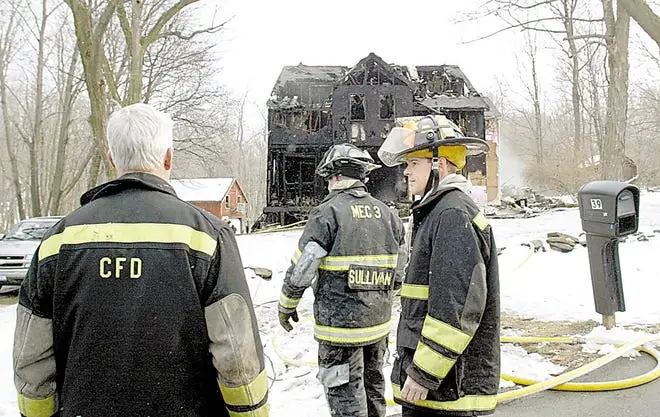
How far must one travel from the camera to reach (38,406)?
7.00 feet

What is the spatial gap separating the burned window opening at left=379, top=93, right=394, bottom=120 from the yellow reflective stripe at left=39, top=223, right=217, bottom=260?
2064 centimetres

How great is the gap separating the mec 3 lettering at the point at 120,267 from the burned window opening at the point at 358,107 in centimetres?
2066

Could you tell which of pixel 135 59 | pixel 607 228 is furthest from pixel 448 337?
pixel 135 59

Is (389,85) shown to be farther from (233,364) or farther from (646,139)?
(646,139)

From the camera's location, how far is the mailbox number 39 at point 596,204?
6453 millimetres

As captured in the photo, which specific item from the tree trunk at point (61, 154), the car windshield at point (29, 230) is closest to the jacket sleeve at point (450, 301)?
the car windshield at point (29, 230)

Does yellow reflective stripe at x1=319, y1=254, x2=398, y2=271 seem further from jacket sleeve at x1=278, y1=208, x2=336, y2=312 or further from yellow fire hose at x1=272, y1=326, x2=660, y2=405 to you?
yellow fire hose at x1=272, y1=326, x2=660, y2=405

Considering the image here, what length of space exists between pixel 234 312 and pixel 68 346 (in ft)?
1.88

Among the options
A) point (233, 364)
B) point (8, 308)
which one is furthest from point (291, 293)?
point (8, 308)

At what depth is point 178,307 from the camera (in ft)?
6.64

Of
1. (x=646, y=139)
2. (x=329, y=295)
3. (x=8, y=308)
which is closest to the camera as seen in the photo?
(x=329, y=295)

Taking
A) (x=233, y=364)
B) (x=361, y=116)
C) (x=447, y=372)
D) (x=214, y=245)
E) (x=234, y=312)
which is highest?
(x=361, y=116)

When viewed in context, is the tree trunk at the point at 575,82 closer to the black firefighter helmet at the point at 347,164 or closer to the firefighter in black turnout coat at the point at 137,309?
the black firefighter helmet at the point at 347,164

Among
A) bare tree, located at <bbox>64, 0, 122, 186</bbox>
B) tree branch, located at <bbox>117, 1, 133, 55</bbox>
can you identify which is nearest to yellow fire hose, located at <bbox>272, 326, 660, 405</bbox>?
bare tree, located at <bbox>64, 0, 122, 186</bbox>
